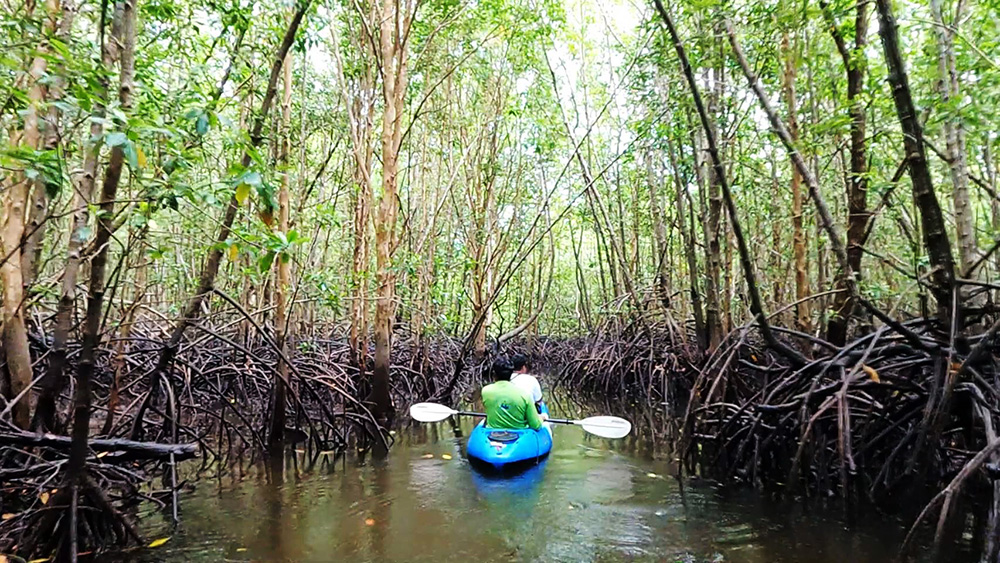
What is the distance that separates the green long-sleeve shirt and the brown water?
43 cm

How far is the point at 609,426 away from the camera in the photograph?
5770mm

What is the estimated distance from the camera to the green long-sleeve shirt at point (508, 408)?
5312 mm

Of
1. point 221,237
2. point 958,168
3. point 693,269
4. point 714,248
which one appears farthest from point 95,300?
point 693,269

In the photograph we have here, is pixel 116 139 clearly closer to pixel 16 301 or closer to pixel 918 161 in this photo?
pixel 16 301

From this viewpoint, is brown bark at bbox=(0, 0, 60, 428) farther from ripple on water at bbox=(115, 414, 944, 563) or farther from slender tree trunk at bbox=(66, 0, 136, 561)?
slender tree trunk at bbox=(66, 0, 136, 561)

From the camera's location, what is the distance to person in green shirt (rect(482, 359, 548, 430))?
17.4 ft

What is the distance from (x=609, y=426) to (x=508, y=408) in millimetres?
1088

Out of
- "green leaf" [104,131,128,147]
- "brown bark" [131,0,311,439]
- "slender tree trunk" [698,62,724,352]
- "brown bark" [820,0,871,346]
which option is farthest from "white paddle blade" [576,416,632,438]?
"green leaf" [104,131,128,147]

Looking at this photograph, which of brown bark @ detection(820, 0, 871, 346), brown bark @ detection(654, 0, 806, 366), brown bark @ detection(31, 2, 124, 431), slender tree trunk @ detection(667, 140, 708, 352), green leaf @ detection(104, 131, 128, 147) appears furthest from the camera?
slender tree trunk @ detection(667, 140, 708, 352)

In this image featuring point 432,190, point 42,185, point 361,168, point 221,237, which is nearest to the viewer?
point 42,185

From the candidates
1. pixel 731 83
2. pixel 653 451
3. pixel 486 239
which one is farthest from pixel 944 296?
pixel 486 239

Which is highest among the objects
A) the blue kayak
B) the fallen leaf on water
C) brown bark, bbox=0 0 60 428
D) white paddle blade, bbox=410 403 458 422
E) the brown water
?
brown bark, bbox=0 0 60 428

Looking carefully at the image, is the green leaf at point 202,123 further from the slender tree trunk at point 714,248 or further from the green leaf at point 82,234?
the slender tree trunk at point 714,248

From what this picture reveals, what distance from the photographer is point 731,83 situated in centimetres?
671
